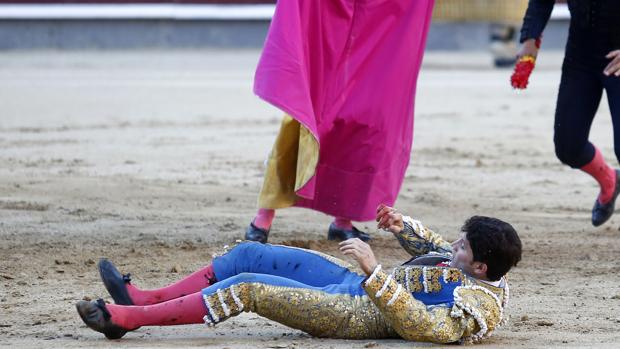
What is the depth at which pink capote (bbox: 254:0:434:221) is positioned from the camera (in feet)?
17.5

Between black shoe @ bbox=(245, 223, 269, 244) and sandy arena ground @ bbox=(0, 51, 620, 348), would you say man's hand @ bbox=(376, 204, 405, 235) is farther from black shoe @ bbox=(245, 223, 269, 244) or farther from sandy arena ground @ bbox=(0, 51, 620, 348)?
black shoe @ bbox=(245, 223, 269, 244)

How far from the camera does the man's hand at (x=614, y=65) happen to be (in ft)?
16.9

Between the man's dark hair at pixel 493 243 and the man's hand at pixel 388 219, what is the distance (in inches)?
12.4

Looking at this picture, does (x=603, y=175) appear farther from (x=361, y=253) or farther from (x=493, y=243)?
(x=361, y=253)

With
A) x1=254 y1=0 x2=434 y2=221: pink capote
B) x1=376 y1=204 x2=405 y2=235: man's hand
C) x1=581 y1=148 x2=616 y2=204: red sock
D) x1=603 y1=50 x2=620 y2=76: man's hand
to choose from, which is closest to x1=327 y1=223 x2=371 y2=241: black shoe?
x1=254 y1=0 x2=434 y2=221: pink capote

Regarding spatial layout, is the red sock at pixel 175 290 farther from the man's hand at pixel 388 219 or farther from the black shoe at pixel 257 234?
the black shoe at pixel 257 234

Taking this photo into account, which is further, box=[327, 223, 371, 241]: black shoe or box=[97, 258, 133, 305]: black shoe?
box=[327, 223, 371, 241]: black shoe

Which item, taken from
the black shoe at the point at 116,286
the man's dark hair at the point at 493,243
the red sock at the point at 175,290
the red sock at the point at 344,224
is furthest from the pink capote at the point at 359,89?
the man's dark hair at the point at 493,243

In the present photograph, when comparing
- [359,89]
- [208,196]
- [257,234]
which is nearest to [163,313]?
[257,234]

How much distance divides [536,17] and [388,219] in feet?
6.11

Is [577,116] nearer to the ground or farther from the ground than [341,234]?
farther from the ground

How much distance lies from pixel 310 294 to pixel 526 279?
1479 millimetres

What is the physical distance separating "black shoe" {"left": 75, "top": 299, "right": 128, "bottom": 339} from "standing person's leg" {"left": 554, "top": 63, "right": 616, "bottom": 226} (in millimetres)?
2450

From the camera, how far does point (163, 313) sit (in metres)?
3.65
